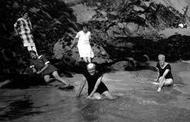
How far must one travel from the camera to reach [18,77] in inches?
528

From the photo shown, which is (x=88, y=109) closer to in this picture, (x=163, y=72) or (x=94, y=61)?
(x=163, y=72)

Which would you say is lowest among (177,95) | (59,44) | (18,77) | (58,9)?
(177,95)

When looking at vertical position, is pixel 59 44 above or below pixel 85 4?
below

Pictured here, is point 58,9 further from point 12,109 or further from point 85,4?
point 12,109

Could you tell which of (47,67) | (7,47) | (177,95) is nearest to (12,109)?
(47,67)

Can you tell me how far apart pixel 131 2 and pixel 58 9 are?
5843 millimetres

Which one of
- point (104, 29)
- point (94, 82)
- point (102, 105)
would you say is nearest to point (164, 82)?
point (102, 105)

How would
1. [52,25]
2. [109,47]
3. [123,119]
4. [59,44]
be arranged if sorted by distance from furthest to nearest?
[109,47], [52,25], [59,44], [123,119]

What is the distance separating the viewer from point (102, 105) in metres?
10.1

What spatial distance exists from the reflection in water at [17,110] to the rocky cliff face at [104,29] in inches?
112

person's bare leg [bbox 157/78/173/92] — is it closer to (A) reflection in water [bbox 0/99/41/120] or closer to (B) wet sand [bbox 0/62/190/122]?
(B) wet sand [bbox 0/62/190/122]

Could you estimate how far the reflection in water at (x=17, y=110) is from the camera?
9289 millimetres

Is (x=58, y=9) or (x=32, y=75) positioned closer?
(x=32, y=75)

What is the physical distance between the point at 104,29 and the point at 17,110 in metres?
11.7
